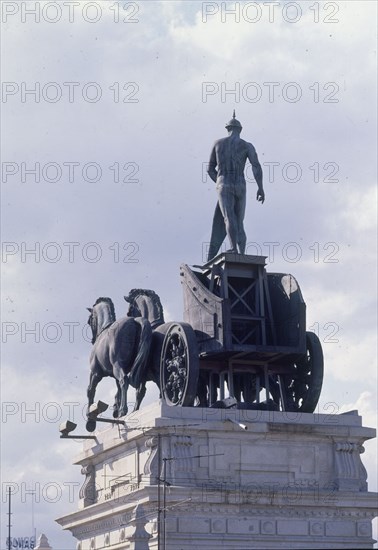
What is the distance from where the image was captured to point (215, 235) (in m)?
55.1

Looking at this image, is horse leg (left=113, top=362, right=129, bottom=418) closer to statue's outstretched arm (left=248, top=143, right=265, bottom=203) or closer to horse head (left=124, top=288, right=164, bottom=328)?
horse head (left=124, top=288, right=164, bottom=328)

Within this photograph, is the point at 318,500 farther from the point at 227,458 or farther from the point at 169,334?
the point at 169,334

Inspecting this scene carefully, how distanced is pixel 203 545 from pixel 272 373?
658 centimetres

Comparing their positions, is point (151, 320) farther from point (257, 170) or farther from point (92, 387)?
point (257, 170)

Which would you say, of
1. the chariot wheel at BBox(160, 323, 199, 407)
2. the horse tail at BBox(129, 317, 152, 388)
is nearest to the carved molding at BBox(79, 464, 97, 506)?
the horse tail at BBox(129, 317, 152, 388)

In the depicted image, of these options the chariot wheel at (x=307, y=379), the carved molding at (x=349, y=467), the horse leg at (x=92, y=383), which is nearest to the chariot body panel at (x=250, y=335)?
the chariot wheel at (x=307, y=379)

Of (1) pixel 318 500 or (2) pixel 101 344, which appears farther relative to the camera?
(2) pixel 101 344

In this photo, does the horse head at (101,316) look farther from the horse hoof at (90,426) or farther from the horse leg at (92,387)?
the horse hoof at (90,426)

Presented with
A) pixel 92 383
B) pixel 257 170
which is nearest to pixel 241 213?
pixel 257 170

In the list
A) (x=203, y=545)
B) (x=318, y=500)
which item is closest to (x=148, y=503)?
(x=203, y=545)

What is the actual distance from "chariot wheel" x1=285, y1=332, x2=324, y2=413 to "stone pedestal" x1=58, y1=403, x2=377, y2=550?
100 cm

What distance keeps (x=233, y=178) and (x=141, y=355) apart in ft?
20.3

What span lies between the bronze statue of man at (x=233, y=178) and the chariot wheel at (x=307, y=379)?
3724 mm

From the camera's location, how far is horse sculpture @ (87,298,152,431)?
53.6m
